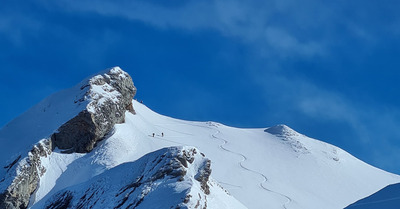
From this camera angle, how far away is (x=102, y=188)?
110ft

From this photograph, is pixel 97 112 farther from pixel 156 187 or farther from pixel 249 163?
pixel 156 187

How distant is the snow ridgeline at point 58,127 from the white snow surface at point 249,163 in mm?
944

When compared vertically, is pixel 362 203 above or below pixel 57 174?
below

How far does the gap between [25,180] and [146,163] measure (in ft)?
44.5

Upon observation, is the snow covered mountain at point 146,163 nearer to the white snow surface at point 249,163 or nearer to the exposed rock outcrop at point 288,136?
the white snow surface at point 249,163

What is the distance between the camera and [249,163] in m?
60.8

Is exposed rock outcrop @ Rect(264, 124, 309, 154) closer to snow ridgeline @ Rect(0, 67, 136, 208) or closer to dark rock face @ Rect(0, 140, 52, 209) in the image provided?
snow ridgeline @ Rect(0, 67, 136, 208)

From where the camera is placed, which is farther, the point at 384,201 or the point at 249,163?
the point at 249,163

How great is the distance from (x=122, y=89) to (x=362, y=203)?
39128 millimetres

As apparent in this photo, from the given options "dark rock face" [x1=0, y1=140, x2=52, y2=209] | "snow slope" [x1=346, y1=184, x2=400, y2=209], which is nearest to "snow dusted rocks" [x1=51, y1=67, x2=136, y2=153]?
"dark rock face" [x1=0, y1=140, x2=52, y2=209]

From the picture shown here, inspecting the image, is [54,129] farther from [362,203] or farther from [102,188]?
[362,203]

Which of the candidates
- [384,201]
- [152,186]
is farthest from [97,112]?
[384,201]

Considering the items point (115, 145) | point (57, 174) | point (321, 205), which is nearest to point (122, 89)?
point (115, 145)

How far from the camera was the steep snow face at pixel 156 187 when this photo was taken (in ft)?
96.1
